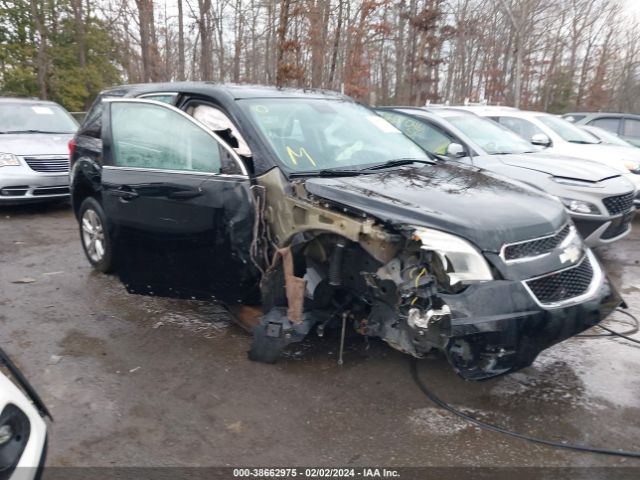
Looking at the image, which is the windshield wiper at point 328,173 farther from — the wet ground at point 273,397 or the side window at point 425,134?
the side window at point 425,134

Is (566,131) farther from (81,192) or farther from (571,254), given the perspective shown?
(81,192)

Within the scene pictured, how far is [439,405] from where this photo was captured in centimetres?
321

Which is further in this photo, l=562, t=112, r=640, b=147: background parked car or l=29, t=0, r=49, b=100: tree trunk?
l=29, t=0, r=49, b=100: tree trunk

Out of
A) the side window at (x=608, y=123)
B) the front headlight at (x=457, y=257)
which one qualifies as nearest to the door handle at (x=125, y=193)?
the front headlight at (x=457, y=257)

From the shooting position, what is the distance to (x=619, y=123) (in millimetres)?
11922

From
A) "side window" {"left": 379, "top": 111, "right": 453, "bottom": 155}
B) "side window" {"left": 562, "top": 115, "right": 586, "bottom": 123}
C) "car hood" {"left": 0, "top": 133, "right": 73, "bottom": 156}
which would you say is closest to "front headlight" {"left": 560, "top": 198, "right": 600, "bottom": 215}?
"side window" {"left": 379, "top": 111, "right": 453, "bottom": 155}

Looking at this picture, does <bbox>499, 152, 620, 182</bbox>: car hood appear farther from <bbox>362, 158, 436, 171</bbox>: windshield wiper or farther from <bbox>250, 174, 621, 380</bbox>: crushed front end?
<bbox>250, 174, 621, 380</bbox>: crushed front end

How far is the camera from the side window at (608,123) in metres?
12.0

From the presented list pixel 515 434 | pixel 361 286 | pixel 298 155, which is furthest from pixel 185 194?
pixel 515 434

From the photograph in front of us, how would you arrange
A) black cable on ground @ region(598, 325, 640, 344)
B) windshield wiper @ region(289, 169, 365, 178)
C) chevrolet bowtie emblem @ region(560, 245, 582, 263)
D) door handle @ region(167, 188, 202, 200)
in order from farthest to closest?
black cable on ground @ region(598, 325, 640, 344) → door handle @ region(167, 188, 202, 200) → windshield wiper @ region(289, 169, 365, 178) → chevrolet bowtie emblem @ region(560, 245, 582, 263)

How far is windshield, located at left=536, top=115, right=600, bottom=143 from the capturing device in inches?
335

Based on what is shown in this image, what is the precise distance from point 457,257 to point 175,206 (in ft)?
6.92

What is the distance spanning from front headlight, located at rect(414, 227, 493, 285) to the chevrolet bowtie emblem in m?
0.59

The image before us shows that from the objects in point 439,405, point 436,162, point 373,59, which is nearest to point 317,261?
point 439,405
